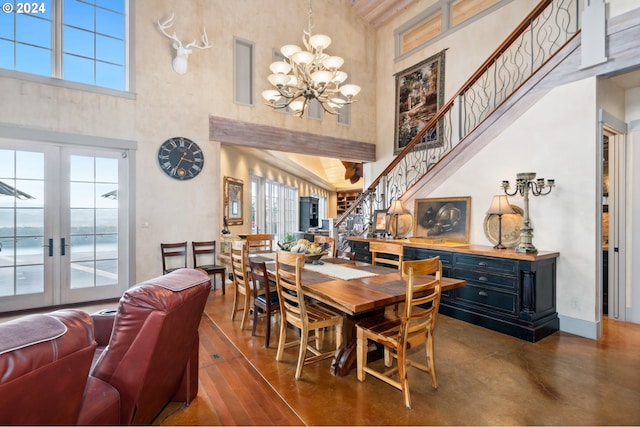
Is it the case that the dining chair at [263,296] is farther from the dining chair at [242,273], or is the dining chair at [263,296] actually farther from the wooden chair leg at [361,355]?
the wooden chair leg at [361,355]

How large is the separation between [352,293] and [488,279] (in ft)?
6.86

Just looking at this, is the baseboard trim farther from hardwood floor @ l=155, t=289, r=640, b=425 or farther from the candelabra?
the candelabra

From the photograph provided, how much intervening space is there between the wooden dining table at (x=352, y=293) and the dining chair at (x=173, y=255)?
8.79 feet

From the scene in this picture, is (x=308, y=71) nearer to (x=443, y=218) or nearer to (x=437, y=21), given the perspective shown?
(x=443, y=218)

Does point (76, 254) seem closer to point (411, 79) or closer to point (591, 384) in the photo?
point (591, 384)

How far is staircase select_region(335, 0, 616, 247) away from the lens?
3.79 metres

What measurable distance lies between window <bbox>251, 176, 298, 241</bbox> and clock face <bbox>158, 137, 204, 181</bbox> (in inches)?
122

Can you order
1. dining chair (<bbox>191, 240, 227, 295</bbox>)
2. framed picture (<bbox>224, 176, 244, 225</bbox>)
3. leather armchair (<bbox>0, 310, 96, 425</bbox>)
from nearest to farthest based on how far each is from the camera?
leather armchair (<bbox>0, 310, 96, 425</bbox>)
dining chair (<bbox>191, 240, 227, 295</bbox>)
framed picture (<bbox>224, 176, 244, 225</bbox>)

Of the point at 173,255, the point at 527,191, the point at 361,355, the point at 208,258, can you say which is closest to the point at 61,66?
the point at 173,255

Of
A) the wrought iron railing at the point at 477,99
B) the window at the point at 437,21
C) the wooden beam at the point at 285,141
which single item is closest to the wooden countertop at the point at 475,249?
the wrought iron railing at the point at 477,99

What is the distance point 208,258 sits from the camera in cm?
561

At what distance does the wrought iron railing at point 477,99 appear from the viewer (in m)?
4.77

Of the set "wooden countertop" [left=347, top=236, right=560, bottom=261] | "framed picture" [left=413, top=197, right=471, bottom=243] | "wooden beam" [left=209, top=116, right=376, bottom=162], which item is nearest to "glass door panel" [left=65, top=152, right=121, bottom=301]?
"wooden beam" [left=209, top=116, right=376, bottom=162]

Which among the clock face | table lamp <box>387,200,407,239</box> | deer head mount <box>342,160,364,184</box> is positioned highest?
deer head mount <box>342,160,364,184</box>
